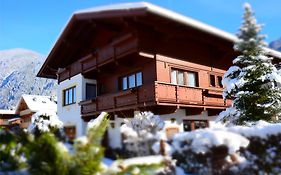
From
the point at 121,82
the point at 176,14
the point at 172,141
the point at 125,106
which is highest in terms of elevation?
the point at 176,14

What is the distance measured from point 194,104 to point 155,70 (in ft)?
8.71

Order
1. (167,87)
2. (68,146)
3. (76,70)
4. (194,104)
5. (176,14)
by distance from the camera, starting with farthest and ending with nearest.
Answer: (76,70), (194,104), (167,87), (176,14), (68,146)

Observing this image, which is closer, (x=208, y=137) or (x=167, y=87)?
(x=208, y=137)

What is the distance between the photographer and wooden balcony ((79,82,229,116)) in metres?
16.0

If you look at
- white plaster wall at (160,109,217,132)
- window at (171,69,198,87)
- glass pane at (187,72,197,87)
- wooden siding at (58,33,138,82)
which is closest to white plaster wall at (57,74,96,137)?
wooden siding at (58,33,138,82)

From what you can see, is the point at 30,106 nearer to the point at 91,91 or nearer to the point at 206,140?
the point at 91,91

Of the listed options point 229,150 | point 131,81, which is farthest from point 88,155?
point 131,81

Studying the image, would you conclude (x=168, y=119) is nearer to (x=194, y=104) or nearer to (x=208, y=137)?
(x=194, y=104)

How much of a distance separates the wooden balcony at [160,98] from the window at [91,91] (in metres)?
2.25

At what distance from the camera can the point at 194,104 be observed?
17625mm

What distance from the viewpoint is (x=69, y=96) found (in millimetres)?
24984

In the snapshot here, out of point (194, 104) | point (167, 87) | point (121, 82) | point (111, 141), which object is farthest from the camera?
point (121, 82)

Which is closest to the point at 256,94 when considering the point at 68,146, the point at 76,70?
the point at 68,146

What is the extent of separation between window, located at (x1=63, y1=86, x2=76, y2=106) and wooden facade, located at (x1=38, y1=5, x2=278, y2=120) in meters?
1.82
